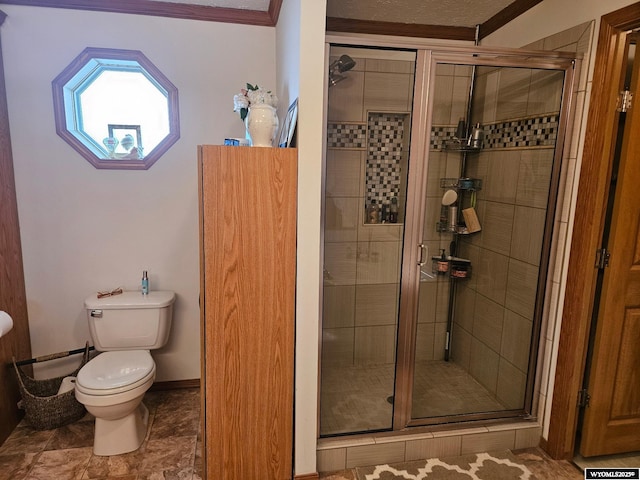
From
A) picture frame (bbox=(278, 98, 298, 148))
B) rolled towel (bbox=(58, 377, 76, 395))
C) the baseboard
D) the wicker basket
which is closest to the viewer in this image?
picture frame (bbox=(278, 98, 298, 148))

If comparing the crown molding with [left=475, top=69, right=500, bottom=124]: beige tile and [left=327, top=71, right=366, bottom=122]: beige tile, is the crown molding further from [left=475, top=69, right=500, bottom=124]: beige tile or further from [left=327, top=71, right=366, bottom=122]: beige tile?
[left=475, top=69, right=500, bottom=124]: beige tile

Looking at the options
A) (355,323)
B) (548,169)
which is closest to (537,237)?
(548,169)

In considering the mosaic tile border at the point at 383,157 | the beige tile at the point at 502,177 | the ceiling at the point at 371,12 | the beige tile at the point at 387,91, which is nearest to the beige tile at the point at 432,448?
the mosaic tile border at the point at 383,157

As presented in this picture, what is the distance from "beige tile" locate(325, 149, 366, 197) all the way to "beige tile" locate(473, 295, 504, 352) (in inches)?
44.3

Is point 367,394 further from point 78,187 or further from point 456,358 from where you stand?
point 78,187

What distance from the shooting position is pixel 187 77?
7.87 ft

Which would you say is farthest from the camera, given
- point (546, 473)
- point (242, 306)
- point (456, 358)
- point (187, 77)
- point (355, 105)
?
point (456, 358)

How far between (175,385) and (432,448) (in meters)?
1.71

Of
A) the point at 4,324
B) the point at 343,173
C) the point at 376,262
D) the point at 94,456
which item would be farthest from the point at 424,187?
the point at 94,456

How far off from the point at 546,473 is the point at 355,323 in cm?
118

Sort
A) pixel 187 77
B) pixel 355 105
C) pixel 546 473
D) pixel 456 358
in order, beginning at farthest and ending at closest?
pixel 456 358 < pixel 187 77 < pixel 355 105 < pixel 546 473

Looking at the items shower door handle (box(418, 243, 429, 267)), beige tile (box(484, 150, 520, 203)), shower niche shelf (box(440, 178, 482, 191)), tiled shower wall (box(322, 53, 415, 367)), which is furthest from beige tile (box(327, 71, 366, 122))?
beige tile (box(484, 150, 520, 203))

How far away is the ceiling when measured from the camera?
2.18 m

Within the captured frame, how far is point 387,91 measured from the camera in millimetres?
2018
